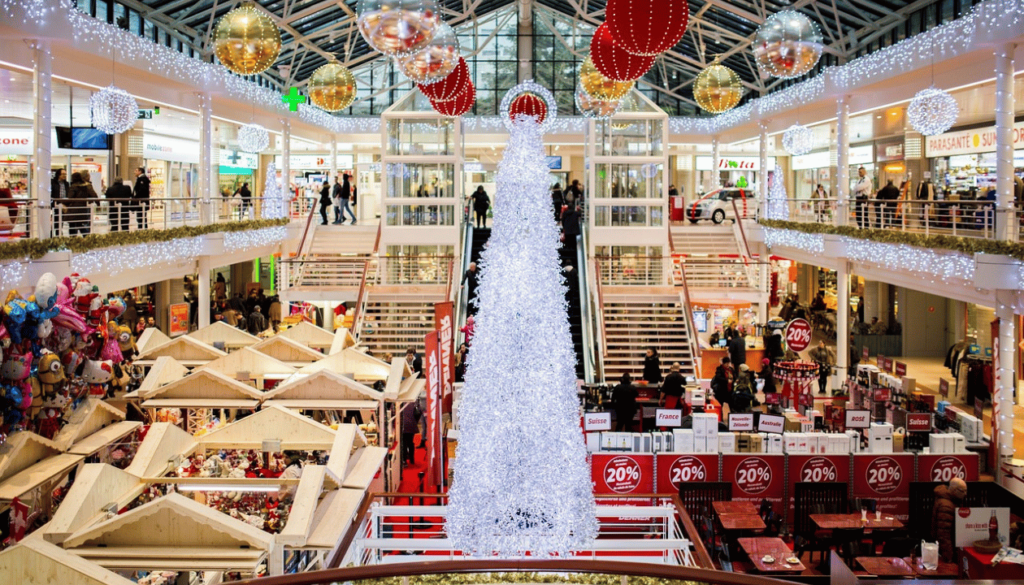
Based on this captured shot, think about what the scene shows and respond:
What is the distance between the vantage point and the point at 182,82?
1798 cm

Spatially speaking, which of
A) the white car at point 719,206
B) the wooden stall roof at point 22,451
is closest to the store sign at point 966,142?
the white car at point 719,206

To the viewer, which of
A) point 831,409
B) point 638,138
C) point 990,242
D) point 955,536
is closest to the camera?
point 955,536

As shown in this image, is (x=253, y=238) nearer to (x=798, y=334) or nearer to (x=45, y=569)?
(x=798, y=334)

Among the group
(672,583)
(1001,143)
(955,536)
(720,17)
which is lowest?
(955,536)

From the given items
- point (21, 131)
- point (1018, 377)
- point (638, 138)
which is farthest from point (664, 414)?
point (21, 131)

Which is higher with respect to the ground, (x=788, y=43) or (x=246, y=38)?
(x=246, y=38)

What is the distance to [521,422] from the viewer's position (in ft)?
23.2

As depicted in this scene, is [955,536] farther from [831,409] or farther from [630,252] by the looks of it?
[630,252]

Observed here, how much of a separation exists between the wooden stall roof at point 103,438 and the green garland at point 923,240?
1007 centimetres

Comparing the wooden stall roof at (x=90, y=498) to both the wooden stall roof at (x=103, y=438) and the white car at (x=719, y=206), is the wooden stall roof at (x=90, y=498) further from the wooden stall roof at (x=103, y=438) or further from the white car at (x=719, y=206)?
the white car at (x=719, y=206)

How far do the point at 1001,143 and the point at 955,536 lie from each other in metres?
5.59

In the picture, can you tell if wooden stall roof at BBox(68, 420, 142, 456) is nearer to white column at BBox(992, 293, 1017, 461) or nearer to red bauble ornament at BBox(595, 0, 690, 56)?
red bauble ornament at BBox(595, 0, 690, 56)

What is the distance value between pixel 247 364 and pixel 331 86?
14.4ft

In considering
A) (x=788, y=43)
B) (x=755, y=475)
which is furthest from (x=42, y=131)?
(x=755, y=475)
